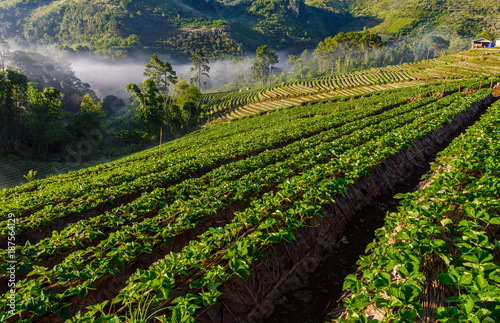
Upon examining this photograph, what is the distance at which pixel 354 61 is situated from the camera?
114 meters

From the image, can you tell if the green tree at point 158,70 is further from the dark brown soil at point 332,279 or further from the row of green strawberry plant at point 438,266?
the row of green strawberry plant at point 438,266

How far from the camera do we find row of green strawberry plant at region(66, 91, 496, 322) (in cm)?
309

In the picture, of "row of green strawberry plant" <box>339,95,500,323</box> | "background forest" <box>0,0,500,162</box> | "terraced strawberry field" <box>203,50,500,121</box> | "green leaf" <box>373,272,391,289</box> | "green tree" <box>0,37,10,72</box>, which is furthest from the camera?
"green tree" <box>0,37,10,72</box>

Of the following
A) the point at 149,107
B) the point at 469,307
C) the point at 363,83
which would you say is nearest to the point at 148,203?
the point at 469,307

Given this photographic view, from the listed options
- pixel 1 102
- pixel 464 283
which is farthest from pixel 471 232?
pixel 1 102

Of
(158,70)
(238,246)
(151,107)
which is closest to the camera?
(238,246)

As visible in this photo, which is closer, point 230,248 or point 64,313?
point 64,313

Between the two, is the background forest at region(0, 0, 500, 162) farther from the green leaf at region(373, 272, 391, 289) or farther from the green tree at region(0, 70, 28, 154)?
the green leaf at region(373, 272, 391, 289)

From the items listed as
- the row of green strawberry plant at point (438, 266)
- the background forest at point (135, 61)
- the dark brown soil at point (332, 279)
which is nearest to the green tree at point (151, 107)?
the background forest at point (135, 61)

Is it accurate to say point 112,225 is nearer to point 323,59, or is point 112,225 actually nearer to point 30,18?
point 323,59

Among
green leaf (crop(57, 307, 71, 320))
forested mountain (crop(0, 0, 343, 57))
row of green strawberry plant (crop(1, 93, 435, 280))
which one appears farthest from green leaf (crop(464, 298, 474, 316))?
forested mountain (crop(0, 0, 343, 57))

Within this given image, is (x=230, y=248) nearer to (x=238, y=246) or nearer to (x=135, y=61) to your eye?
(x=238, y=246)

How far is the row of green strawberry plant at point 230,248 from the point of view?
309 centimetres

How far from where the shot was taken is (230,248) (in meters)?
3.96
